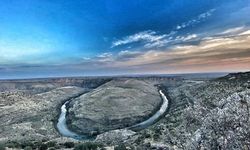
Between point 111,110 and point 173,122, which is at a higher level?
point 173,122

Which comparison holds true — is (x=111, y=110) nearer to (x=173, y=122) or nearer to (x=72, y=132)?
(x=72, y=132)

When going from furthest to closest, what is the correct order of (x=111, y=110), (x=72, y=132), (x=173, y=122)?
(x=111, y=110) → (x=72, y=132) → (x=173, y=122)

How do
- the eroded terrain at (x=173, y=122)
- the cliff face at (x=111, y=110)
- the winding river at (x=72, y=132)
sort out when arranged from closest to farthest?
1. the eroded terrain at (x=173, y=122)
2. the winding river at (x=72, y=132)
3. the cliff face at (x=111, y=110)

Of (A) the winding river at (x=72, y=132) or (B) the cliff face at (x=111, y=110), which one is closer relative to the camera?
(A) the winding river at (x=72, y=132)

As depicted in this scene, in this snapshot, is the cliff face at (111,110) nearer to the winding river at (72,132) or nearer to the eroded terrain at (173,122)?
the eroded terrain at (173,122)

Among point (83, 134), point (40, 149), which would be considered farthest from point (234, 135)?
point (83, 134)

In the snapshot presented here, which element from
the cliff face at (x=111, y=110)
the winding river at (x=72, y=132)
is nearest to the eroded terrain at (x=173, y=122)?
the cliff face at (x=111, y=110)

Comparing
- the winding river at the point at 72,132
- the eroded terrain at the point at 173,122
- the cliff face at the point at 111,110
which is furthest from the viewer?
the cliff face at the point at 111,110

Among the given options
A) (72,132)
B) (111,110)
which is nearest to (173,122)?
(72,132)

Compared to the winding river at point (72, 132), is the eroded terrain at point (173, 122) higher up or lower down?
higher up

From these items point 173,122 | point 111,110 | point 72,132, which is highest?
point 173,122
